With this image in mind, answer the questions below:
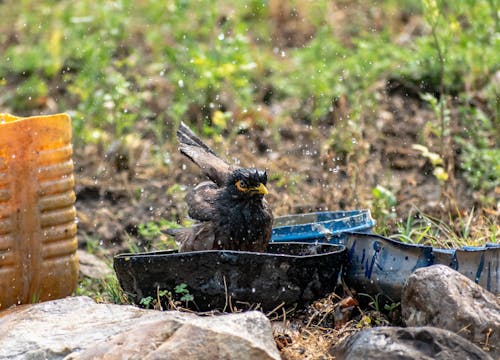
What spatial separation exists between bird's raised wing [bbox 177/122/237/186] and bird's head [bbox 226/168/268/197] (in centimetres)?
12

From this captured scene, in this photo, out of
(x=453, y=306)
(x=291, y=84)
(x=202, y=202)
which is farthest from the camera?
(x=291, y=84)

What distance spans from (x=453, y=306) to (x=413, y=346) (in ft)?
1.16

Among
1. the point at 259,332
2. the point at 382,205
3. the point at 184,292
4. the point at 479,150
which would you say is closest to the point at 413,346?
the point at 259,332

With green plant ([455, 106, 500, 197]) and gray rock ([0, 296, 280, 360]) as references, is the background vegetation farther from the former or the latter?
gray rock ([0, 296, 280, 360])

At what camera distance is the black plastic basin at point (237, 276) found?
409 centimetres

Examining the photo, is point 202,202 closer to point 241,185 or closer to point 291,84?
point 241,185

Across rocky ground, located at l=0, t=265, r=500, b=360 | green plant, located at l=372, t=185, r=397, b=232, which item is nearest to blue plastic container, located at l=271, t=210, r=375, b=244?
rocky ground, located at l=0, t=265, r=500, b=360

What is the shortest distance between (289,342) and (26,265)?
1.49m

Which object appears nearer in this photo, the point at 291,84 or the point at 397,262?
the point at 397,262

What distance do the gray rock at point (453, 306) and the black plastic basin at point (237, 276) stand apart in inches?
19.1

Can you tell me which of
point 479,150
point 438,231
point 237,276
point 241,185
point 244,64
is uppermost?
point 244,64

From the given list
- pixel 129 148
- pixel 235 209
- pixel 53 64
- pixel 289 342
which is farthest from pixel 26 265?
pixel 53 64

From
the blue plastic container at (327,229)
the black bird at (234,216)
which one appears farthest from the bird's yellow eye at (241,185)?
the blue plastic container at (327,229)

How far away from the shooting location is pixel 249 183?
4.34 metres
